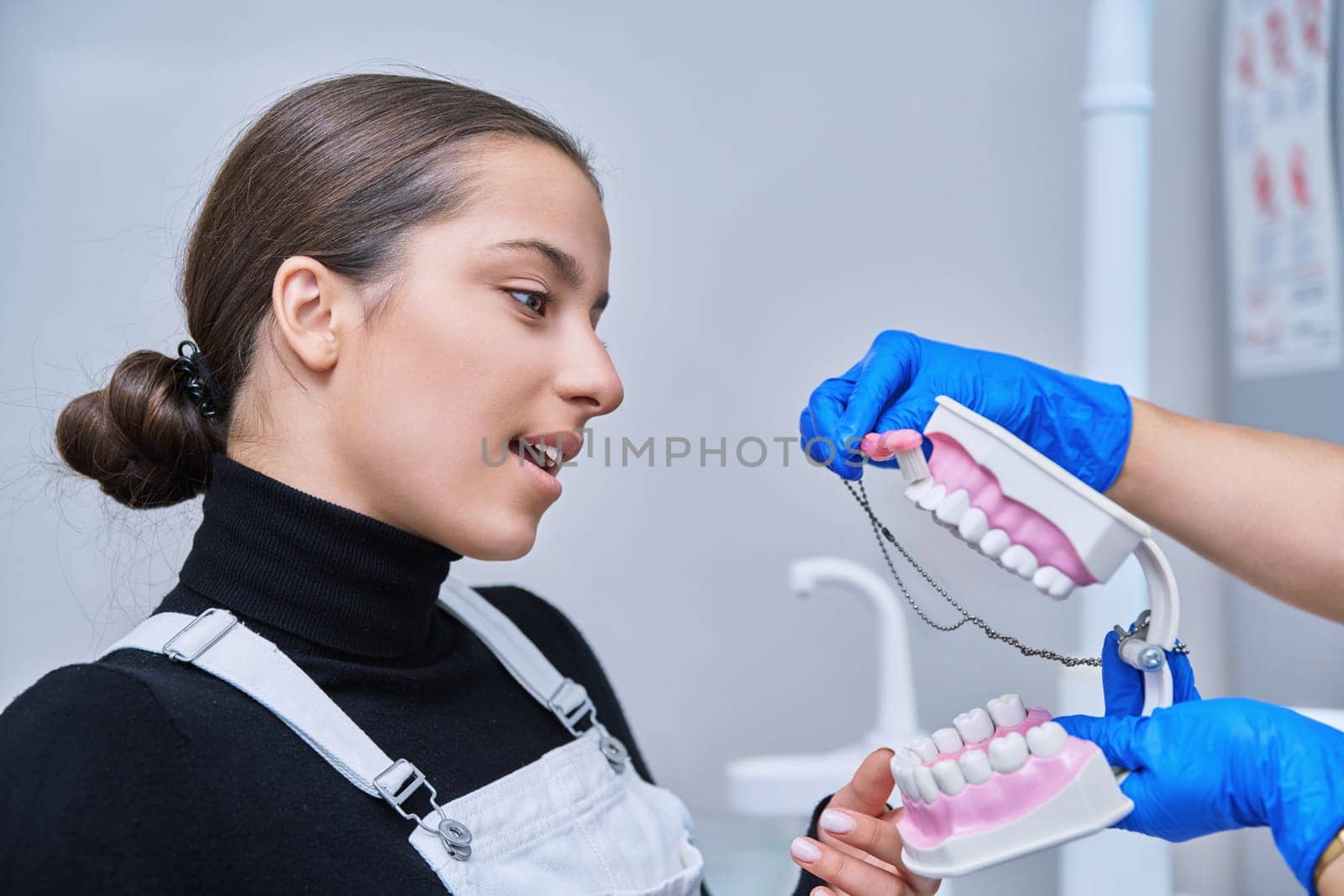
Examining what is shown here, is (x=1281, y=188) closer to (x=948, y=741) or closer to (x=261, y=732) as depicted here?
(x=948, y=741)

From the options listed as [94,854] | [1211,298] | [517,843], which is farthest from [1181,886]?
[94,854]

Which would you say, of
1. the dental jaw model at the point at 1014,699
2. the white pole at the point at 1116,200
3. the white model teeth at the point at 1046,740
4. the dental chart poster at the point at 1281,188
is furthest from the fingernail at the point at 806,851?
the dental chart poster at the point at 1281,188

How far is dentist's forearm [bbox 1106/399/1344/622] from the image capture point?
91 cm

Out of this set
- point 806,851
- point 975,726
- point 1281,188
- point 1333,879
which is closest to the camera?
point 1333,879

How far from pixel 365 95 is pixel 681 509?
2.96ft

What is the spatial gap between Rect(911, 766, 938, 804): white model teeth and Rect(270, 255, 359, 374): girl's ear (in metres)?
0.50

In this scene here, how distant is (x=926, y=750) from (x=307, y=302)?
1.79ft

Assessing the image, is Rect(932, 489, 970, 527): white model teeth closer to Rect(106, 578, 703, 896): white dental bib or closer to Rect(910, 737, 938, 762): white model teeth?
Rect(910, 737, 938, 762): white model teeth

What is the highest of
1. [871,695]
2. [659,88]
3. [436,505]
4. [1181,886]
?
[659,88]

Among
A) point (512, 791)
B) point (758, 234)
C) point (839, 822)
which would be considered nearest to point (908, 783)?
point (839, 822)

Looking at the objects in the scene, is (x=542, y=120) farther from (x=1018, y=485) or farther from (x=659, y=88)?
(x=659, y=88)

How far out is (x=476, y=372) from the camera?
83 centimetres

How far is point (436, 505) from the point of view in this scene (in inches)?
33.3

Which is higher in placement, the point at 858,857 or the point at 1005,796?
the point at 1005,796
